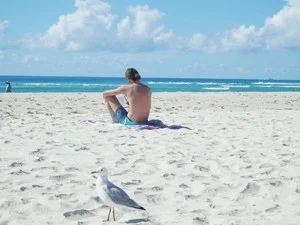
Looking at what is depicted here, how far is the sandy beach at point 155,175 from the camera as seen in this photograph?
10.9 ft

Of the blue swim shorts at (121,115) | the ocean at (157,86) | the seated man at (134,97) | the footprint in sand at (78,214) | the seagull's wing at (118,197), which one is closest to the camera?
the seagull's wing at (118,197)

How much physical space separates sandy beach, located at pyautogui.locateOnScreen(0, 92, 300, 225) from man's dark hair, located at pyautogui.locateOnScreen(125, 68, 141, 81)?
1.03m

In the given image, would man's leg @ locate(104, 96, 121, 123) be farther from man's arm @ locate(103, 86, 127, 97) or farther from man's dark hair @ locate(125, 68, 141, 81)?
man's dark hair @ locate(125, 68, 141, 81)

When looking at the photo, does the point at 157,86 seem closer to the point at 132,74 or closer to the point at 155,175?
the point at 132,74

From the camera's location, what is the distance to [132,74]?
25.5 ft

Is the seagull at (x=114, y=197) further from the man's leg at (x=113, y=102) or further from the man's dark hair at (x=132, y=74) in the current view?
the man's leg at (x=113, y=102)

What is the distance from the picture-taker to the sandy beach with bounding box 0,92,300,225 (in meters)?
3.32

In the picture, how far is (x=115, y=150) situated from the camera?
5.66 meters

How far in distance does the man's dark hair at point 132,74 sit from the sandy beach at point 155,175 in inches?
40.6

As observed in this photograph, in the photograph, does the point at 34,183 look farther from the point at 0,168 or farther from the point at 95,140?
the point at 95,140

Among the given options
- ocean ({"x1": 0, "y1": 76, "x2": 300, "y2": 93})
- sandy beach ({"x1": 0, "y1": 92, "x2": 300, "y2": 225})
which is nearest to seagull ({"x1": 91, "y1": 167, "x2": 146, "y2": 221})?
sandy beach ({"x1": 0, "y1": 92, "x2": 300, "y2": 225})

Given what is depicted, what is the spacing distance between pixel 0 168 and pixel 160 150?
214 centimetres

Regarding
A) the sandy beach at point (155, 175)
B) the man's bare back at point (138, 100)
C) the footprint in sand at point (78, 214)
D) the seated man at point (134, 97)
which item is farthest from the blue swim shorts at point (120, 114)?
the footprint in sand at point (78, 214)

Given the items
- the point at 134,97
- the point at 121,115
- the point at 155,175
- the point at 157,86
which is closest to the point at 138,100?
the point at 134,97
